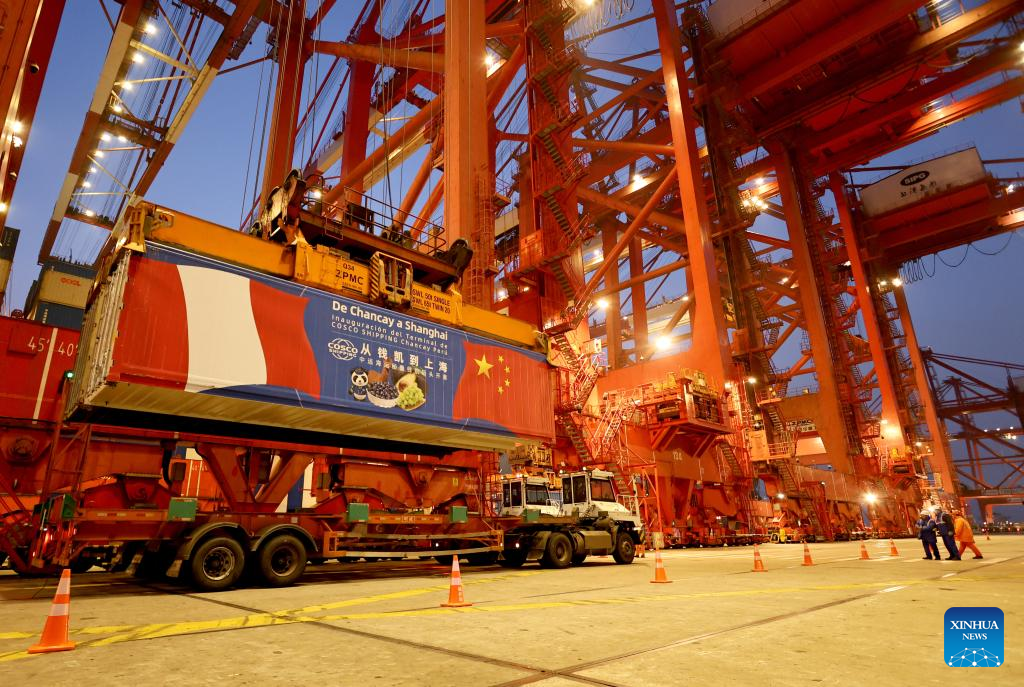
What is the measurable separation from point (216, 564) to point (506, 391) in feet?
23.5

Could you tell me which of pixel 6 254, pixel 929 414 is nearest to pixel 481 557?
pixel 6 254

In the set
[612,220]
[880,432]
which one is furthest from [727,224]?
[880,432]

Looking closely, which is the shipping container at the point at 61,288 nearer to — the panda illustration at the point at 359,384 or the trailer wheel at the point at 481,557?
the trailer wheel at the point at 481,557

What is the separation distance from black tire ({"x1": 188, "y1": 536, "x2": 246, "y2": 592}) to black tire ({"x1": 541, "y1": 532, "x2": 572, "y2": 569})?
23.6 feet

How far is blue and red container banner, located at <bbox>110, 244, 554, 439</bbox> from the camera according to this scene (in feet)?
29.5

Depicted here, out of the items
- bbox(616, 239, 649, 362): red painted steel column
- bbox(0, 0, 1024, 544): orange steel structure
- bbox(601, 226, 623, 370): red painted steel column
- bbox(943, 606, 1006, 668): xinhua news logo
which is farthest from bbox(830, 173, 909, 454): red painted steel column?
bbox(943, 606, 1006, 668): xinhua news logo

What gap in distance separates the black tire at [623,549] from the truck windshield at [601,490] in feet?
3.48

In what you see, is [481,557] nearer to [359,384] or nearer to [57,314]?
[359,384]

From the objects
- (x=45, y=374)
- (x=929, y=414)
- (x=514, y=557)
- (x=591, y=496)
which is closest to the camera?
(x=45, y=374)

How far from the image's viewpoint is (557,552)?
14.1 m

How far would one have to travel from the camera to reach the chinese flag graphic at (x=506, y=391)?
43.1ft

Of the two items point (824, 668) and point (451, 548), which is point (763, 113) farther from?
point (824, 668)

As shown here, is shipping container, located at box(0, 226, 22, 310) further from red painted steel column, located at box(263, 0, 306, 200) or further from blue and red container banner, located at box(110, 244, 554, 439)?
blue and red container banner, located at box(110, 244, 554, 439)

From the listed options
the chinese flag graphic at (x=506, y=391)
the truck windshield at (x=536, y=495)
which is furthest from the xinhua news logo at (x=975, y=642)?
the truck windshield at (x=536, y=495)
